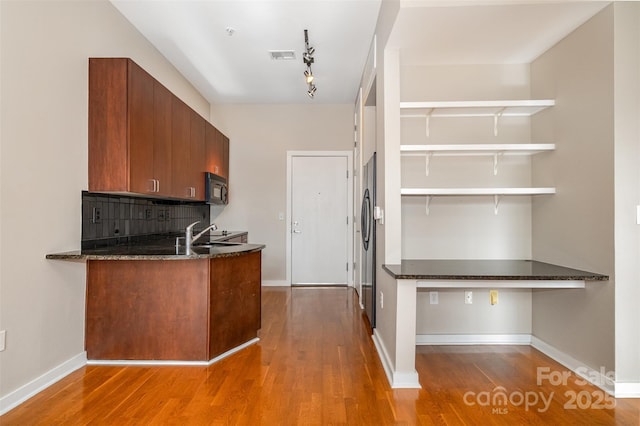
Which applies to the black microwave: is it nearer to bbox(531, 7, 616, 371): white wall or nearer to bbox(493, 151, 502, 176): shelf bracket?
bbox(493, 151, 502, 176): shelf bracket

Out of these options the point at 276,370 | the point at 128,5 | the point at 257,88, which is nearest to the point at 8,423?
the point at 276,370

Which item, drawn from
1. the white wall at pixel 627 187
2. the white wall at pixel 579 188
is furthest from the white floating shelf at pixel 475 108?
the white wall at pixel 627 187

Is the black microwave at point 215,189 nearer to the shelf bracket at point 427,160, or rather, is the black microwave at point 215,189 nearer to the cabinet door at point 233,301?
the cabinet door at point 233,301

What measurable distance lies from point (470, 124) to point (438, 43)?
76 cm

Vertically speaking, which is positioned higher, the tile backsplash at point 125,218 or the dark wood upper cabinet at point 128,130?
the dark wood upper cabinet at point 128,130

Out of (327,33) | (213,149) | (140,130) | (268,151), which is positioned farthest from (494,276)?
(268,151)

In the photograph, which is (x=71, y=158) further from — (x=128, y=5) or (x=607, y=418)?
(x=607, y=418)

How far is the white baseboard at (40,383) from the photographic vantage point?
6.66 feet

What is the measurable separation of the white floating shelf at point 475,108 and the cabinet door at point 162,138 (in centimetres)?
202

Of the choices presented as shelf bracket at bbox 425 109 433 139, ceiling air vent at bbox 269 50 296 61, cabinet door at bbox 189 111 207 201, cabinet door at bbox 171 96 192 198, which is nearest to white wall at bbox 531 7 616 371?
shelf bracket at bbox 425 109 433 139

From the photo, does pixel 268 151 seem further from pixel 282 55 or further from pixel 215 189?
pixel 282 55

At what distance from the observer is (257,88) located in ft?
16.1

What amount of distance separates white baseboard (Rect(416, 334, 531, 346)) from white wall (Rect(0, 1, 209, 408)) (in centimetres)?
267

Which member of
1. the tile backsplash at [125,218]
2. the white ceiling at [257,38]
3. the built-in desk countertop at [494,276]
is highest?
the white ceiling at [257,38]
